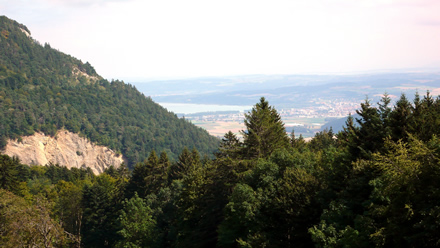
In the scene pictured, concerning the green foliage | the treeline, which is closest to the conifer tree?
the treeline

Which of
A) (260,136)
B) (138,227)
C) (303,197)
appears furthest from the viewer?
(138,227)

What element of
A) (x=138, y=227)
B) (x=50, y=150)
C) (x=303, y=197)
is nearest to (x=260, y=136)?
(x=303, y=197)

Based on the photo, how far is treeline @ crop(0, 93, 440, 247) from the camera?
15188 millimetres

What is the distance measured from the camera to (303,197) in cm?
2423

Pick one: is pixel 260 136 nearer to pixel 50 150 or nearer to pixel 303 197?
pixel 303 197

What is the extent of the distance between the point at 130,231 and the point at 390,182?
39361mm

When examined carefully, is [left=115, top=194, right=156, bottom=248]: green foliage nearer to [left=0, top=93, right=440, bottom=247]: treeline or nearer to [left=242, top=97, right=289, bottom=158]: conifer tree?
[left=0, top=93, right=440, bottom=247]: treeline

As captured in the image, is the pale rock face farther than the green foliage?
Yes

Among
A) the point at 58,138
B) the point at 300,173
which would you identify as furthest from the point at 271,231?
the point at 58,138

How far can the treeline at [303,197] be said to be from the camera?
15188 millimetres

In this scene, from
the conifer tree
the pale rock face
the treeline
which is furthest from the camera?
the pale rock face

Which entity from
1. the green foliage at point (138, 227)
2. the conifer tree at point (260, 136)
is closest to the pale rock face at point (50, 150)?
the green foliage at point (138, 227)

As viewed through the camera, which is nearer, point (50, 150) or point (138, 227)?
point (138, 227)

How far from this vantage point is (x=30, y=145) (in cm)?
17050
